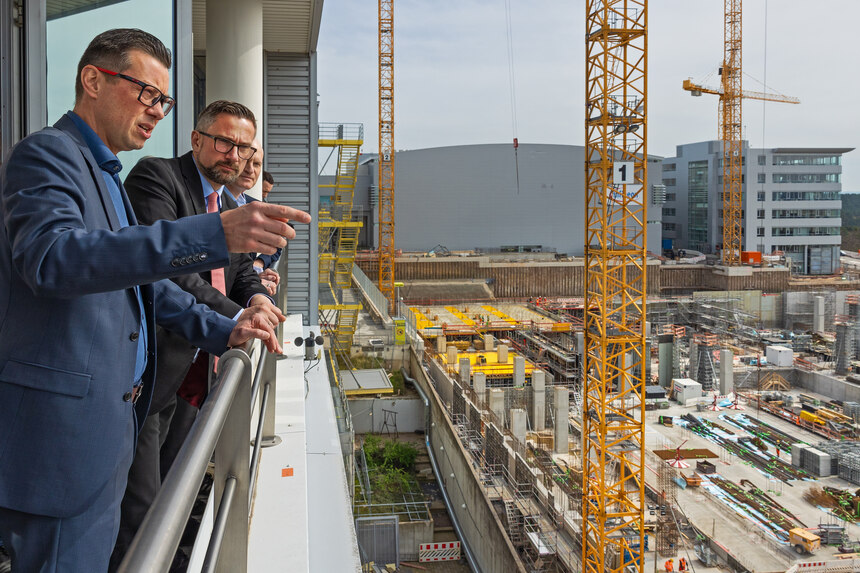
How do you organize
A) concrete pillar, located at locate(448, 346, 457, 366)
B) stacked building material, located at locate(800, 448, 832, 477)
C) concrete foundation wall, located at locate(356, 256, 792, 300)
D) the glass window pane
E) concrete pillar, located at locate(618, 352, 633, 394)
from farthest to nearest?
concrete foundation wall, located at locate(356, 256, 792, 300) < concrete pillar, located at locate(448, 346, 457, 366) < stacked building material, located at locate(800, 448, 832, 477) < concrete pillar, located at locate(618, 352, 633, 394) < the glass window pane

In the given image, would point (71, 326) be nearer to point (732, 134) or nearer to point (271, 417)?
point (271, 417)

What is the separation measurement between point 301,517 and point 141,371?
1075 millimetres

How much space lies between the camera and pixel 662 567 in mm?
10500

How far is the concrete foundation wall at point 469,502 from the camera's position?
30.8 feet

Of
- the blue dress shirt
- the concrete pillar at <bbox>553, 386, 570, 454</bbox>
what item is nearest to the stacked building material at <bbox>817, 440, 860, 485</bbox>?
the concrete pillar at <bbox>553, 386, 570, 454</bbox>

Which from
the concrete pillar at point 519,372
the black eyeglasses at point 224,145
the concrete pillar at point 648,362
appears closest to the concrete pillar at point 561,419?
the concrete pillar at point 519,372

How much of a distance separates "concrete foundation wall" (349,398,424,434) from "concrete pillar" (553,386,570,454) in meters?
3.02

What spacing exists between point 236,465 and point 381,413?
14.4 m

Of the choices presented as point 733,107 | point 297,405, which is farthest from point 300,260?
point 733,107

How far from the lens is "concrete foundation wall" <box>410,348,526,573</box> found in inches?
369

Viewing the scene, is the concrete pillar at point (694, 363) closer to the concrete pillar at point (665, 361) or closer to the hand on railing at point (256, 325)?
the concrete pillar at point (665, 361)

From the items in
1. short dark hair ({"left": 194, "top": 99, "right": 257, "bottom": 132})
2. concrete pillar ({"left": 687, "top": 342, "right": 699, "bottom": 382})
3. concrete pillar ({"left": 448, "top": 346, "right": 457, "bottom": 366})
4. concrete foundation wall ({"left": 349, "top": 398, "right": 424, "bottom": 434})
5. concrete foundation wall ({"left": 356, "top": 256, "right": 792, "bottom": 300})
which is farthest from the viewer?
concrete foundation wall ({"left": 356, "top": 256, "right": 792, "bottom": 300})

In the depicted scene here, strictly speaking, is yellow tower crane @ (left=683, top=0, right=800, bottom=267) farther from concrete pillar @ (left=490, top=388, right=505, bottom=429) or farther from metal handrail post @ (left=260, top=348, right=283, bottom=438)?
metal handrail post @ (left=260, top=348, right=283, bottom=438)

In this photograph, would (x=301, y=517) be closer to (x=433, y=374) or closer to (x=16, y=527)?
(x=16, y=527)
